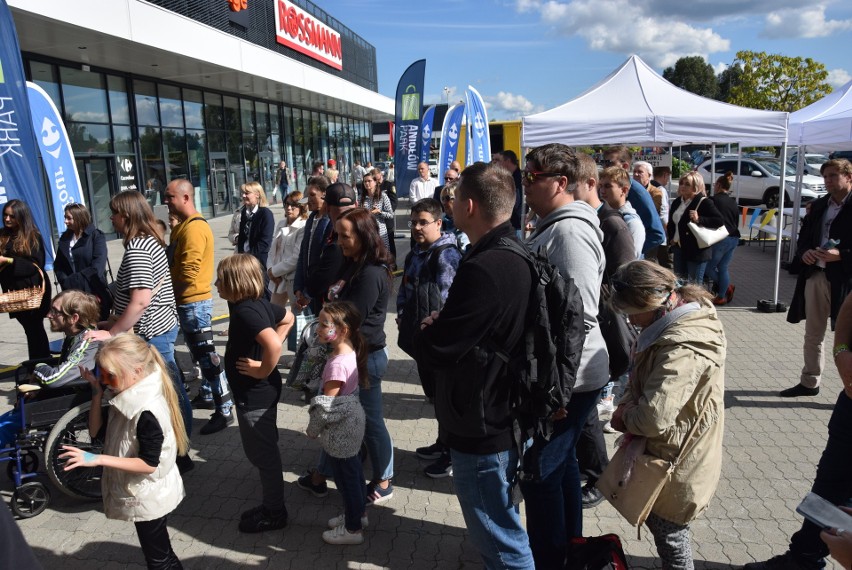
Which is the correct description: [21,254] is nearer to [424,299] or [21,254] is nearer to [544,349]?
[424,299]

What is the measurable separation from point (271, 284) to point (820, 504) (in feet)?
16.5

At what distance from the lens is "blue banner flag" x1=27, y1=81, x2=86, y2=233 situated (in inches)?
245

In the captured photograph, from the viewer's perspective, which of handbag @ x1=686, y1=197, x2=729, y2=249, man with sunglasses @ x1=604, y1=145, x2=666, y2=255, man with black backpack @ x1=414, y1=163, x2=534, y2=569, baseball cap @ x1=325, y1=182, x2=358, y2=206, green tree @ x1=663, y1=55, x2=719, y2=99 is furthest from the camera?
green tree @ x1=663, y1=55, x2=719, y2=99

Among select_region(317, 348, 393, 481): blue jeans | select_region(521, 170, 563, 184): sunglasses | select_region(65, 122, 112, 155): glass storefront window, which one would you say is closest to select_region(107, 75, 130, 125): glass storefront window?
select_region(65, 122, 112, 155): glass storefront window

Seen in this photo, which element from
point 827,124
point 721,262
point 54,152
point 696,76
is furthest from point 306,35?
point 696,76

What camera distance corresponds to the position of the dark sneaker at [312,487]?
12.0 feet

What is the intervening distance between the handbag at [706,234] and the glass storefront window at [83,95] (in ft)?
46.2

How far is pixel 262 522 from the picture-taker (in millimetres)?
3305

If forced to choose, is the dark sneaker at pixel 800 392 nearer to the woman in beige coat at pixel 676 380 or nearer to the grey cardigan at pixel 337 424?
the woman in beige coat at pixel 676 380

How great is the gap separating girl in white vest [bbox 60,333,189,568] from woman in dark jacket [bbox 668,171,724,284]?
253 inches

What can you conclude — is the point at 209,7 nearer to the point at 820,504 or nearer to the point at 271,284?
the point at 271,284

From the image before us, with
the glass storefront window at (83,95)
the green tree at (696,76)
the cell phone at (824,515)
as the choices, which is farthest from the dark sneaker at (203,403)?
the green tree at (696,76)

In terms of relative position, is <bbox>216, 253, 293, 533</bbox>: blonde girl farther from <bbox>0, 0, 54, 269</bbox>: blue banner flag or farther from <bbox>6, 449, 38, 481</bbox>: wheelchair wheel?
<bbox>0, 0, 54, 269</bbox>: blue banner flag

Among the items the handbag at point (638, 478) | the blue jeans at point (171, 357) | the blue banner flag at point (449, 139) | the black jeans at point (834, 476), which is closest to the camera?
the handbag at point (638, 478)
